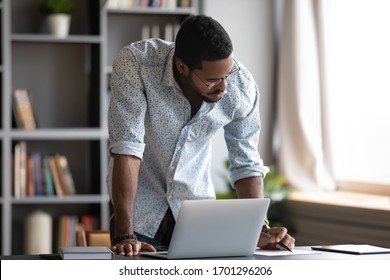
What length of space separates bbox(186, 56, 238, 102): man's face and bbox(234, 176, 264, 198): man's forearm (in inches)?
15.7

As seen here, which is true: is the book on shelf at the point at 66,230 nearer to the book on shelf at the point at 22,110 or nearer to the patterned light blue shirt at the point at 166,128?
the book on shelf at the point at 22,110

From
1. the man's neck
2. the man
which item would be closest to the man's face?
the man

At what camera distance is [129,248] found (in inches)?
89.6

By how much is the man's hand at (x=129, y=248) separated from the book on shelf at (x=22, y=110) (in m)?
2.73

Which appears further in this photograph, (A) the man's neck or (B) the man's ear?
(A) the man's neck

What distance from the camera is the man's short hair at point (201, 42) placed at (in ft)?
7.81

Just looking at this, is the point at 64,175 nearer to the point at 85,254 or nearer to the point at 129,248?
the point at 129,248

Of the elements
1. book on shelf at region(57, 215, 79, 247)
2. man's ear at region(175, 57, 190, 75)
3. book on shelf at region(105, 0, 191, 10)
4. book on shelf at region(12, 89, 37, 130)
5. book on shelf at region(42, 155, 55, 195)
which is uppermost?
man's ear at region(175, 57, 190, 75)

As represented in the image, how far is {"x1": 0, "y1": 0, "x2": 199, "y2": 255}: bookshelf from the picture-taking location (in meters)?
4.96

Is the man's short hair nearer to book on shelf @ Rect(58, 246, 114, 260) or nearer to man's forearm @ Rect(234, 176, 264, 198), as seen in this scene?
man's forearm @ Rect(234, 176, 264, 198)

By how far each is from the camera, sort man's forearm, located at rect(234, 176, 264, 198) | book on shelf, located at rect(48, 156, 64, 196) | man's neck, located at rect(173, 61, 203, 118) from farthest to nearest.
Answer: book on shelf, located at rect(48, 156, 64, 196)
man's forearm, located at rect(234, 176, 264, 198)
man's neck, located at rect(173, 61, 203, 118)

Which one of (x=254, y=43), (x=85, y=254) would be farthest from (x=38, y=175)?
(x=85, y=254)

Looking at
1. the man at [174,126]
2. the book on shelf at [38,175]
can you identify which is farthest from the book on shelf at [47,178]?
the man at [174,126]

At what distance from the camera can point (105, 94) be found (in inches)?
198
